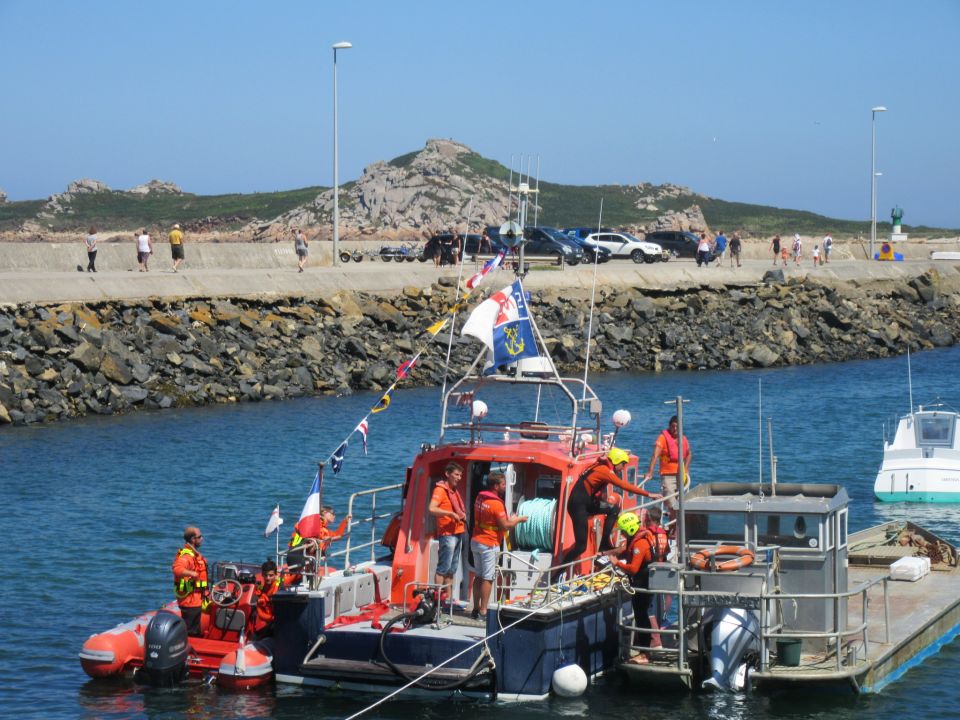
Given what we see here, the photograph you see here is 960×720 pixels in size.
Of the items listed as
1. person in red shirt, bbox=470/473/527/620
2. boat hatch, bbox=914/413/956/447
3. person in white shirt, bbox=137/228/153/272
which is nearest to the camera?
person in red shirt, bbox=470/473/527/620

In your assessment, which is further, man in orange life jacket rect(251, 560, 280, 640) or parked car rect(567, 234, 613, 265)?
parked car rect(567, 234, 613, 265)

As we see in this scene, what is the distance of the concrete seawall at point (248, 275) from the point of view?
38.9m

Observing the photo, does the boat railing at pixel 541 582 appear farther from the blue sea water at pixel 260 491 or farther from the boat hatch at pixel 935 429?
the boat hatch at pixel 935 429

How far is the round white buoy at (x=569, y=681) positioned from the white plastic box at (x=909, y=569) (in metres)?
5.79

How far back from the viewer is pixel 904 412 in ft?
123

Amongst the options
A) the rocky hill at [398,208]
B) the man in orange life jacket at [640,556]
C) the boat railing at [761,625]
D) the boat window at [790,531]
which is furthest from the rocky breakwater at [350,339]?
the rocky hill at [398,208]

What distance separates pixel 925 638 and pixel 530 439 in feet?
15.7

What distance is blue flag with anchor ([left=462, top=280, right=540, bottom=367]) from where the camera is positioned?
1545 centimetres

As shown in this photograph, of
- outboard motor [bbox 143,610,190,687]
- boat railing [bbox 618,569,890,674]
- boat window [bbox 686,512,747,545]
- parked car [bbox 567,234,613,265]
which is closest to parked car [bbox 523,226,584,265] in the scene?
parked car [bbox 567,234,613,265]

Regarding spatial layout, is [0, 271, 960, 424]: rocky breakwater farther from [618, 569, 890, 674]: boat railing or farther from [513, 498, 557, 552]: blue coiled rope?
[618, 569, 890, 674]: boat railing

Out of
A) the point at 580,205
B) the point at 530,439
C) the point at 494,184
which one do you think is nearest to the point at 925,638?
the point at 530,439

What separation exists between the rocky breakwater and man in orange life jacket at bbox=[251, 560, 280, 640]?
18.5 metres

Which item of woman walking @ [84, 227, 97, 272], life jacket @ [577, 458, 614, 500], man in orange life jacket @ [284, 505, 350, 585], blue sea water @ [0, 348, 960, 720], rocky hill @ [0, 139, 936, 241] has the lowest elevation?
blue sea water @ [0, 348, 960, 720]

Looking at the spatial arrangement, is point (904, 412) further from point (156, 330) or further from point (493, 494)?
point (493, 494)
